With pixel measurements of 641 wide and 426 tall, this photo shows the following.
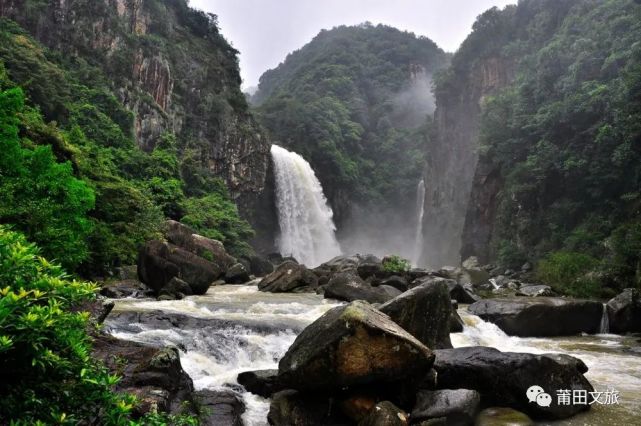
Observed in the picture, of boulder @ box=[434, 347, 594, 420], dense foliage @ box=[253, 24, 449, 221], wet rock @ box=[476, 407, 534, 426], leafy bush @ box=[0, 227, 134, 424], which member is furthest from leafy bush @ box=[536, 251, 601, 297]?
dense foliage @ box=[253, 24, 449, 221]

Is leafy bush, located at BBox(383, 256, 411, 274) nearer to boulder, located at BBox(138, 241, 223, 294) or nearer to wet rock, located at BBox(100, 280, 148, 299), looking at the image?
boulder, located at BBox(138, 241, 223, 294)

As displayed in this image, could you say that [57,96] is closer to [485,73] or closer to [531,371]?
[531,371]

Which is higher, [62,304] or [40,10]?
[40,10]

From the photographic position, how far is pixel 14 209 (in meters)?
11.9

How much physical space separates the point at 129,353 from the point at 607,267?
19989mm

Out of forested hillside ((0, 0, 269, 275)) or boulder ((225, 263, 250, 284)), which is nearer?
forested hillside ((0, 0, 269, 275))

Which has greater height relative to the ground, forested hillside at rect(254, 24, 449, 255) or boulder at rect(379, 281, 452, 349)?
forested hillside at rect(254, 24, 449, 255)

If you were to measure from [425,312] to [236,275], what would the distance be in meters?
17.0

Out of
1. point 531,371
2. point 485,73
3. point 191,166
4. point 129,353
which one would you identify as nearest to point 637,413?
point 531,371

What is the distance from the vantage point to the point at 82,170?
2167 centimetres

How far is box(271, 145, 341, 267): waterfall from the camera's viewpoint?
4750 cm

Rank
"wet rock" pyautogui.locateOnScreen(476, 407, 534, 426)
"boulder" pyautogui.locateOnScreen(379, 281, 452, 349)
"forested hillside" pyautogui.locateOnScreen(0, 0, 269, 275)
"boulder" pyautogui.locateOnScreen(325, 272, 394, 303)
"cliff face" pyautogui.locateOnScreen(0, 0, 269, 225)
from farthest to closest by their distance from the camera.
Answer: "cliff face" pyautogui.locateOnScreen(0, 0, 269, 225) → "boulder" pyautogui.locateOnScreen(325, 272, 394, 303) → "forested hillside" pyautogui.locateOnScreen(0, 0, 269, 275) → "boulder" pyautogui.locateOnScreen(379, 281, 452, 349) → "wet rock" pyautogui.locateOnScreen(476, 407, 534, 426)

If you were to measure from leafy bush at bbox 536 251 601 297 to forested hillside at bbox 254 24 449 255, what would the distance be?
36913mm

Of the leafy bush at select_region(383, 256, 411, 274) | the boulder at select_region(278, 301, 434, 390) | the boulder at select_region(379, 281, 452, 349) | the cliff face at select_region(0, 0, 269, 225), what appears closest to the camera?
the boulder at select_region(278, 301, 434, 390)
